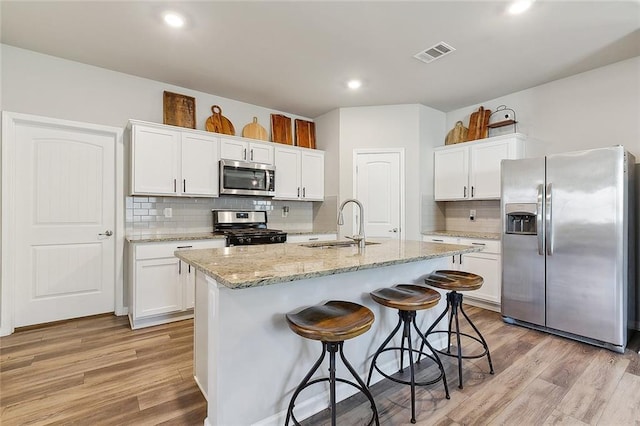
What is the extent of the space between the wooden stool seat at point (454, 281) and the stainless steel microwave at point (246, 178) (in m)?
2.45

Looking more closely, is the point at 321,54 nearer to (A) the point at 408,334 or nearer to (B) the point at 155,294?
(A) the point at 408,334

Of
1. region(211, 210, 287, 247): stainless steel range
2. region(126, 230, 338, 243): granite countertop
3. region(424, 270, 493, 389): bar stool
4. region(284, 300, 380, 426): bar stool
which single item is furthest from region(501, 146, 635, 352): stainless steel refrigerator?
region(126, 230, 338, 243): granite countertop

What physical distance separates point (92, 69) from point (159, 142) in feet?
3.44

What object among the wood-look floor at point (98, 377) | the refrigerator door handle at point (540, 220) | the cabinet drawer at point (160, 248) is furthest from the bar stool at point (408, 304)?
the cabinet drawer at point (160, 248)

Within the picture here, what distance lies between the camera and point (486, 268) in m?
3.68

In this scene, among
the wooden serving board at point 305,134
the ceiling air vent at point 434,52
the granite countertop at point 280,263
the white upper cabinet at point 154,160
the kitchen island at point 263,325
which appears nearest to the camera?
the granite countertop at point 280,263

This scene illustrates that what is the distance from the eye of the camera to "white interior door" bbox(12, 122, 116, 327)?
3027 millimetres

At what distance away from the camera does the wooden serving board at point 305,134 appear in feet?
15.8

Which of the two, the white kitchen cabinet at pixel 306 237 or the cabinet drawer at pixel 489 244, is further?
the white kitchen cabinet at pixel 306 237

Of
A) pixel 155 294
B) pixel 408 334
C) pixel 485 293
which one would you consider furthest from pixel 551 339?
pixel 155 294

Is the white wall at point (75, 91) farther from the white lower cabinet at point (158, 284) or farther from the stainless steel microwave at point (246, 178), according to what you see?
the white lower cabinet at point (158, 284)

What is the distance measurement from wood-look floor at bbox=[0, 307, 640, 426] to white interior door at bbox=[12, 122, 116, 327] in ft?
1.47

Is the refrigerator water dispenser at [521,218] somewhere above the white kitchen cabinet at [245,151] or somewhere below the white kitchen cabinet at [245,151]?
below

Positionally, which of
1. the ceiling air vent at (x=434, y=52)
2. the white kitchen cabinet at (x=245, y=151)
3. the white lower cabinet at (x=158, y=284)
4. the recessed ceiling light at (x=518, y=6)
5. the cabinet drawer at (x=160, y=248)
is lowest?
the white lower cabinet at (x=158, y=284)
